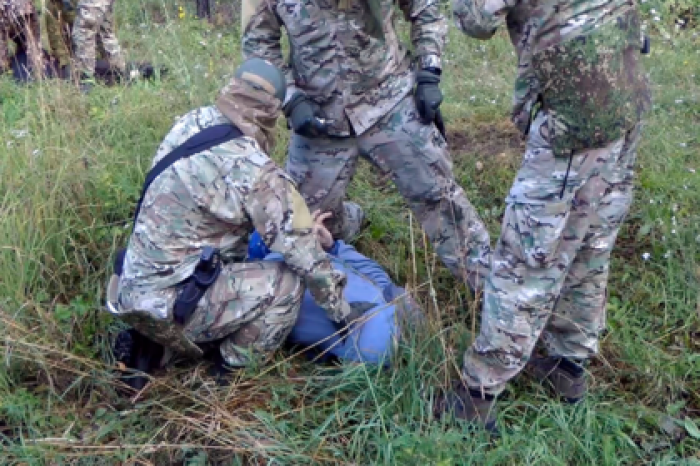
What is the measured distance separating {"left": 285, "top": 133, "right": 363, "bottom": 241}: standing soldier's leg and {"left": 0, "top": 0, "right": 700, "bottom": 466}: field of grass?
1.35 feet

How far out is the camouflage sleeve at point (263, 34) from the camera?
→ 3.21 m

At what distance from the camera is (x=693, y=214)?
372 cm

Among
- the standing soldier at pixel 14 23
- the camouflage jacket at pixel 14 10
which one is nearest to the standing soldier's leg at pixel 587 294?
the standing soldier at pixel 14 23

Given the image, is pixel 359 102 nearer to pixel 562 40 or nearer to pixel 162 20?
pixel 562 40

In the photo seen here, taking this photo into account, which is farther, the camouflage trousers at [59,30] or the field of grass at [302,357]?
the camouflage trousers at [59,30]

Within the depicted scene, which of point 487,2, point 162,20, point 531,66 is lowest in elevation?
point 162,20

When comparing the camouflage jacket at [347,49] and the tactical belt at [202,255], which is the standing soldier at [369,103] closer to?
the camouflage jacket at [347,49]

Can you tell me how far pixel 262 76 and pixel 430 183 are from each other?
950 mm

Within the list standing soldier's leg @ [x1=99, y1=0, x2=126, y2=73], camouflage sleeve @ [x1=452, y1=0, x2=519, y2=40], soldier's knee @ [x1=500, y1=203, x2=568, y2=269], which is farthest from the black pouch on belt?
standing soldier's leg @ [x1=99, y1=0, x2=126, y2=73]

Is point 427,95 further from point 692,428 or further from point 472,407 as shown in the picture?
point 692,428

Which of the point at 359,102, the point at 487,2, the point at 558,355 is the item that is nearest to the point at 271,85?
the point at 359,102

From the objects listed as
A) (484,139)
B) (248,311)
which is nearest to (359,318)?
(248,311)

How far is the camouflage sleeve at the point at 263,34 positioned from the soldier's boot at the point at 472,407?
1.44m

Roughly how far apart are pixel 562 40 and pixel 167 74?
3.99 meters
